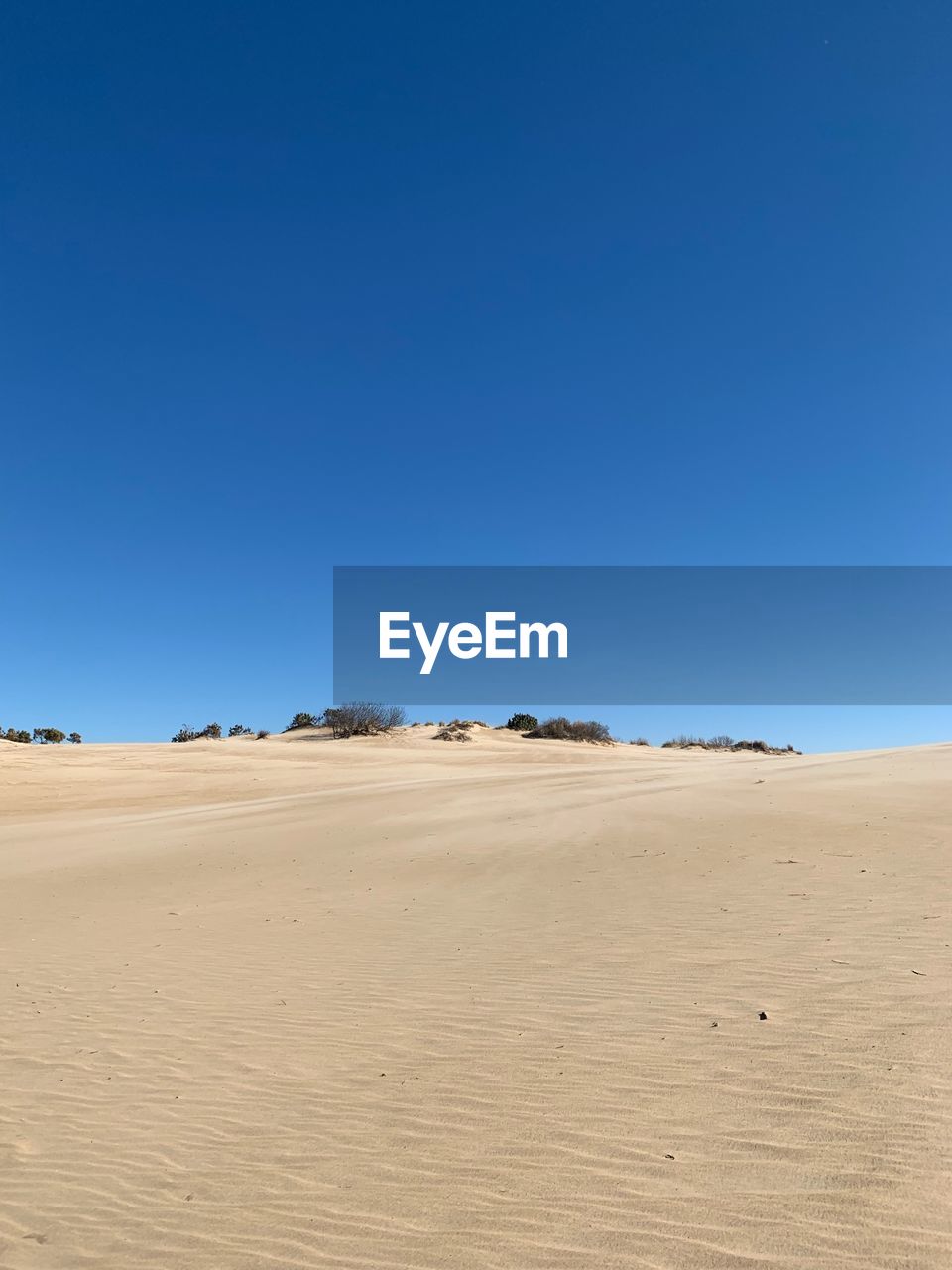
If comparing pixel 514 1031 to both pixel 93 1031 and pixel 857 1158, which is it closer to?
pixel 857 1158

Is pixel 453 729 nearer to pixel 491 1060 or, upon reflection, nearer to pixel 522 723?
pixel 522 723

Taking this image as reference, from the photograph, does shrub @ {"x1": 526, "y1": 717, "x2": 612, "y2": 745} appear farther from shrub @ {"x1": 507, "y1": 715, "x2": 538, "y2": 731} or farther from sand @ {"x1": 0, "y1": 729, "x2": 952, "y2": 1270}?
sand @ {"x1": 0, "y1": 729, "x2": 952, "y2": 1270}

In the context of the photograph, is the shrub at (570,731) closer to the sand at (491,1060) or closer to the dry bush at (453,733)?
the dry bush at (453,733)

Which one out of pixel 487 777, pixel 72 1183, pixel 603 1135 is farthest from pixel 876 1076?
pixel 487 777

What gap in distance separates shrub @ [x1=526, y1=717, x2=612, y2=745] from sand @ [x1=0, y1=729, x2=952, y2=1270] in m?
33.5

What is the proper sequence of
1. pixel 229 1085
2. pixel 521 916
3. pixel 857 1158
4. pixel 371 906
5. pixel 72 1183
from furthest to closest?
pixel 371 906, pixel 521 916, pixel 229 1085, pixel 72 1183, pixel 857 1158

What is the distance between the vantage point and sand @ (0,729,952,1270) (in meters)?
3.35

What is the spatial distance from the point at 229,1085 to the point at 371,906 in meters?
4.78

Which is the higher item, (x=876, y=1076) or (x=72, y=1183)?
(x=876, y=1076)

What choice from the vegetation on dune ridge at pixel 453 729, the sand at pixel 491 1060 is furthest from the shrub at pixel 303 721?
the sand at pixel 491 1060

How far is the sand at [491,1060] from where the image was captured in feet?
11.0

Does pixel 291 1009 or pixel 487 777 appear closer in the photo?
pixel 291 1009

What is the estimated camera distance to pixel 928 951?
6410 mm

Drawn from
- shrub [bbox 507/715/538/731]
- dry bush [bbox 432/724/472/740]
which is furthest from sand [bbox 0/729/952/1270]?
shrub [bbox 507/715/538/731]
